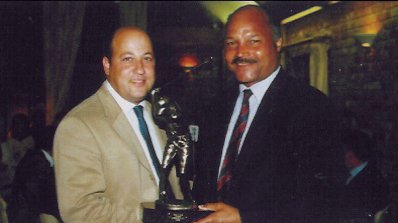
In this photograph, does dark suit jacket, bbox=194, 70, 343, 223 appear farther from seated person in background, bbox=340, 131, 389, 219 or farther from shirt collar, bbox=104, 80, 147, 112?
seated person in background, bbox=340, 131, 389, 219

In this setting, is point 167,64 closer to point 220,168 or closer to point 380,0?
point 380,0

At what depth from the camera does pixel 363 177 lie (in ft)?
13.0

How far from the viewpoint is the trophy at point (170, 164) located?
1943mm

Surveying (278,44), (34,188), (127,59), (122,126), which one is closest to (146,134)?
(122,126)

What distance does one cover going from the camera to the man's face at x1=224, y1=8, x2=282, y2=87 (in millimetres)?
2305

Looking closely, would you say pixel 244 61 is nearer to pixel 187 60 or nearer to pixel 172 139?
pixel 172 139

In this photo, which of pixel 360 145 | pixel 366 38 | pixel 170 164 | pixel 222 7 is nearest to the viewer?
pixel 170 164

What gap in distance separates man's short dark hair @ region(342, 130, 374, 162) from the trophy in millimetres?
2746

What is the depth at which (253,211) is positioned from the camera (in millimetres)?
2049

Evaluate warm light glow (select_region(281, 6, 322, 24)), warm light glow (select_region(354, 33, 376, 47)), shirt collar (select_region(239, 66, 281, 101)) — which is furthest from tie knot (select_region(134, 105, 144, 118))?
warm light glow (select_region(281, 6, 322, 24))

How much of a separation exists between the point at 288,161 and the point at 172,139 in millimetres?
575

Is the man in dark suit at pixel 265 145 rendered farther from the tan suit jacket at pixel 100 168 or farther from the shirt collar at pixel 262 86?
the tan suit jacket at pixel 100 168

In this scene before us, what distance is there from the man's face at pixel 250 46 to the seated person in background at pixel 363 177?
1523 mm

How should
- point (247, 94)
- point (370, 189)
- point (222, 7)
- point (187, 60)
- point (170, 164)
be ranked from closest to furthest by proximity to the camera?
point (170, 164) → point (247, 94) → point (370, 189) → point (222, 7) → point (187, 60)
